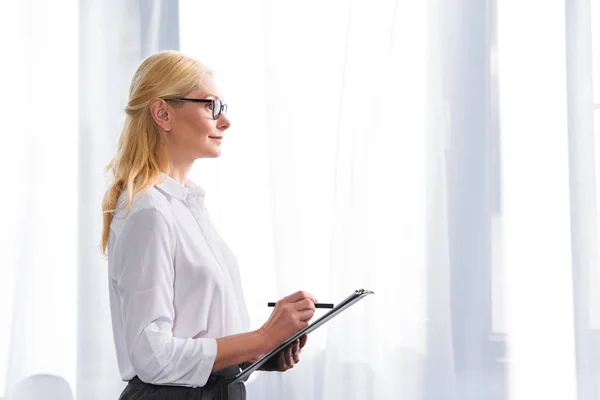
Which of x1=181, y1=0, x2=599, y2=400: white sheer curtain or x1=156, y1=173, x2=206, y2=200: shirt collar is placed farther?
x1=181, y1=0, x2=599, y2=400: white sheer curtain

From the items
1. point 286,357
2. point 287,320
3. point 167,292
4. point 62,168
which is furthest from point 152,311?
point 62,168

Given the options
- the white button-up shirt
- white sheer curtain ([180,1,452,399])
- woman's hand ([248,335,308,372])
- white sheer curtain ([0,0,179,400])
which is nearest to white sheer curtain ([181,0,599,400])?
white sheer curtain ([180,1,452,399])

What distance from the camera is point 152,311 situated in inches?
34.2

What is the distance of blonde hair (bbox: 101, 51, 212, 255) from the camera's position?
1.01 metres

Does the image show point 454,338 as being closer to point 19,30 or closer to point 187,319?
point 187,319

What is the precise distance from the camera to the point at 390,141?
180 cm

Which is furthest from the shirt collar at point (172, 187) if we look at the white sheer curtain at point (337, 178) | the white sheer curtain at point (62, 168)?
the white sheer curtain at point (62, 168)

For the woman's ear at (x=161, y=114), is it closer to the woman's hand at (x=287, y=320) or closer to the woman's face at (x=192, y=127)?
the woman's face at (x=192, y=127)

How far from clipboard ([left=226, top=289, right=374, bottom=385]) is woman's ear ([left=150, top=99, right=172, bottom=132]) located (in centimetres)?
34

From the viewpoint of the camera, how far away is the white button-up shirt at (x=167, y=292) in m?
0.87

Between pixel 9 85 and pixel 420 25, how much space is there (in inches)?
41.4

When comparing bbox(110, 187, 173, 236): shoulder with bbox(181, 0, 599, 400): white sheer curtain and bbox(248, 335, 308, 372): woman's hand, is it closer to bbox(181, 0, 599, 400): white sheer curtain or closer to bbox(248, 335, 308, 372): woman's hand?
bbox(248, 335, 308, 372): woman's hand

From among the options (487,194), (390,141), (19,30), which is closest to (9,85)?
Result: (19,30)

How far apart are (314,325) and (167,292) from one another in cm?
18
